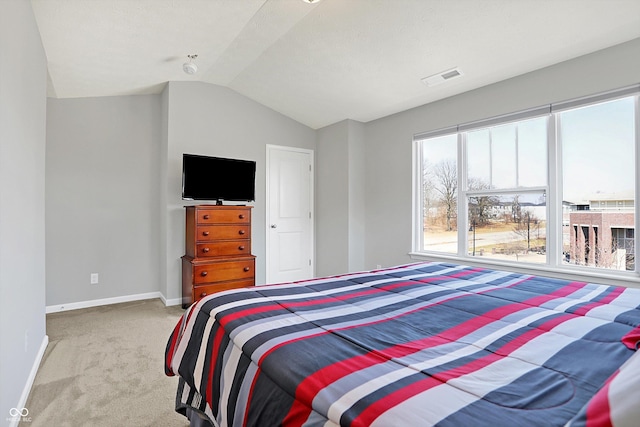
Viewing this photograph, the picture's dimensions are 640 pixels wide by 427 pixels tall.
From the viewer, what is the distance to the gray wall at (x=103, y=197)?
3764 mm

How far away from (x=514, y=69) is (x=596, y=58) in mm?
589

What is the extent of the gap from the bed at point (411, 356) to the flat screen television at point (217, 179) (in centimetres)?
240

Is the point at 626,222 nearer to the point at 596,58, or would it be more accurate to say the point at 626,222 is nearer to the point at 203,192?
the point at 596,58

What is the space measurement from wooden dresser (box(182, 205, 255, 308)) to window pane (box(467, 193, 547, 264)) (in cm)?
263

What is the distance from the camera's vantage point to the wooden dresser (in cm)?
372

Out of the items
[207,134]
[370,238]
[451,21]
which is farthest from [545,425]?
[207,134]

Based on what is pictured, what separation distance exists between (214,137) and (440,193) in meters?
2.95

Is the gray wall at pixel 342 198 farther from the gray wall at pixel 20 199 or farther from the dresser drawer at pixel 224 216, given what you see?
the gray wall at pixel 20 199

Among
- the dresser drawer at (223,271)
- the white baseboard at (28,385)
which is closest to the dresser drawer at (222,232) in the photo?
the dresser drawer at (223,271)

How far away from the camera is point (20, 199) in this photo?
1.92 meters

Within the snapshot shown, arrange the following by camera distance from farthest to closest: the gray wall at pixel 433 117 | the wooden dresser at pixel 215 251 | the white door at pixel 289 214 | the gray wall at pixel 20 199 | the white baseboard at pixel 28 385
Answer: the white door at pixel 289 214, the wooden dresser at pixel 215 251, the gray wall at pixel 433 117, the white baseboard at pixel 28 385, the gray wall at pixel 20 199

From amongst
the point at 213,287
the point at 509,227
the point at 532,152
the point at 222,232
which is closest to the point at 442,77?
the point at 532,152

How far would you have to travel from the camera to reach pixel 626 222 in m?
2.72

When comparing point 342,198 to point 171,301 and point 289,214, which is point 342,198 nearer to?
point 289,214
